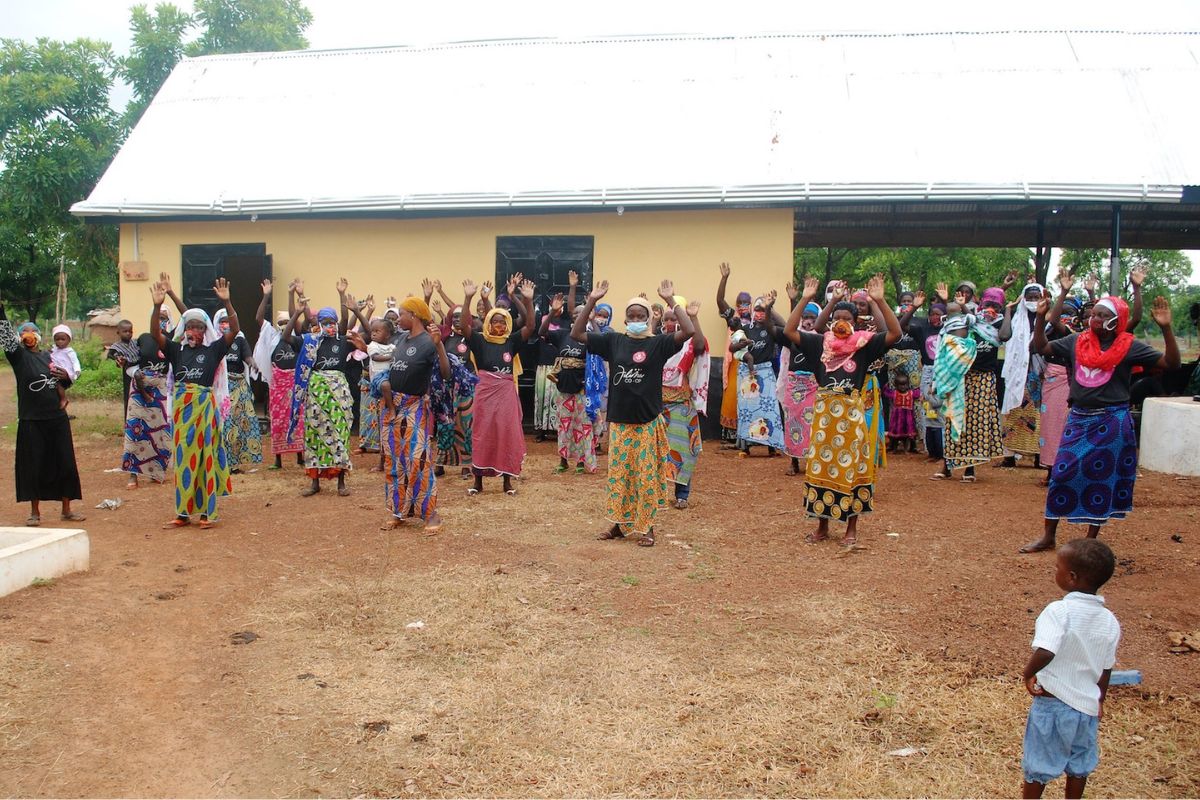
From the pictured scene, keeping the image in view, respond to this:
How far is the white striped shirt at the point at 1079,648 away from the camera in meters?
3.25

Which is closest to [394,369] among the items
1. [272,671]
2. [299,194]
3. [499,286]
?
[272,671]

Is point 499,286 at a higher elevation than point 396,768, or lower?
higher

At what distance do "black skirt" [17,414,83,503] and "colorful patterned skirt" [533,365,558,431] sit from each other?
19.6ft

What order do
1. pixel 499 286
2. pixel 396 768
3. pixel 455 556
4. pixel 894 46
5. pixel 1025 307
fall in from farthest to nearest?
1. pixel 894 46
2. pixel 499 286
3. pixel 1025 307
4. pixel 455 556
5. pixel 396 768

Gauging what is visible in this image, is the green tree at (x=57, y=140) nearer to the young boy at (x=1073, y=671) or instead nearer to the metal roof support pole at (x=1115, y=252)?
the metal roof support pole at (x=1115, y=252)

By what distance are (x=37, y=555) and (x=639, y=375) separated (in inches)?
167

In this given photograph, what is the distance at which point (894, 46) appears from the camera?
1552 centimetres

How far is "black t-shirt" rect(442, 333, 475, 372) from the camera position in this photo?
34.0 feet

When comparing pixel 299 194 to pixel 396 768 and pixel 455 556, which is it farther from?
pixel 396 768

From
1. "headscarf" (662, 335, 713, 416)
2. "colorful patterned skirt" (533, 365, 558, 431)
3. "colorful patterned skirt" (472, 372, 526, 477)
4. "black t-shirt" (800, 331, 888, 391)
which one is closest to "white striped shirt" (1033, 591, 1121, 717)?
"black t-shirt" (800, 331, 888, 391)

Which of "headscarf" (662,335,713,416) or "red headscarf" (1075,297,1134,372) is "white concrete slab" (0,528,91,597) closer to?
"headscarf" (662,335,713,416)

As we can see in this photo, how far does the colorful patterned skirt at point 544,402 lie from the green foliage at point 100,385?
10.1m

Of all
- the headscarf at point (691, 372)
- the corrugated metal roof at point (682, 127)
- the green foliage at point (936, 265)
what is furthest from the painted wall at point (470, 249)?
the green foliage at point (936, 265)

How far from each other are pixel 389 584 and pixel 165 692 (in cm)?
190
